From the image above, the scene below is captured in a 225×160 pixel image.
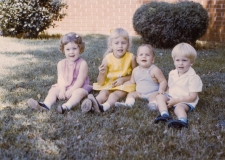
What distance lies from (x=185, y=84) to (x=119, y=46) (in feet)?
3.36

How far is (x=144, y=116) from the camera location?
330 centimetres

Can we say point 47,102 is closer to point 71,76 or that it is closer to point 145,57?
point 71,76

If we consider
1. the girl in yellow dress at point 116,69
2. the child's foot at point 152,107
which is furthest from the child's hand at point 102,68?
the child's foot at point 152,107

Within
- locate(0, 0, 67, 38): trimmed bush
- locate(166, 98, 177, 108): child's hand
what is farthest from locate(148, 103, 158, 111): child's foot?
locate(0, 0, 67, 38): trimmed bush

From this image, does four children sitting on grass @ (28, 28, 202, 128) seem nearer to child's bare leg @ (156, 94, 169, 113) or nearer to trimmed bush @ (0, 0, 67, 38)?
child's bare leg @ (156, 94, 169, 113)

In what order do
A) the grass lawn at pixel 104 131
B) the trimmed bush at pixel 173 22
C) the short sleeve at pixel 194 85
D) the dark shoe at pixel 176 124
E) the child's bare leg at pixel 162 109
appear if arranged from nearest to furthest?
the grass lawn at pixel 104 131
the dark shoe at pixel 176 124
the child's bare leg at pixel 162 109
the short sleeve at pixel 194 85
the trimmed bush at pixel 173 22

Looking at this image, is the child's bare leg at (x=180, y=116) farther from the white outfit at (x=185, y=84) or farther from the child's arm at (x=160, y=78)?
the child's arm at (x=160, y=78)

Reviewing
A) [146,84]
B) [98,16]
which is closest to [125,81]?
[146,84]

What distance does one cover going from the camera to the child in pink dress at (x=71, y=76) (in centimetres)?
384

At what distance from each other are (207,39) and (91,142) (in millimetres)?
7422

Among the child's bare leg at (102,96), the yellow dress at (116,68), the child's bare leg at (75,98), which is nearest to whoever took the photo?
the child's bare leg at (75,98)

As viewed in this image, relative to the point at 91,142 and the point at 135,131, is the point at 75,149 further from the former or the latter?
the point at 135,131

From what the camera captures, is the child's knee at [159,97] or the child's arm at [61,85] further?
the child's arm at [61,85]

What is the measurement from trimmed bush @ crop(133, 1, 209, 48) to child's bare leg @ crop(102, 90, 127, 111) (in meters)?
3.91
